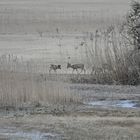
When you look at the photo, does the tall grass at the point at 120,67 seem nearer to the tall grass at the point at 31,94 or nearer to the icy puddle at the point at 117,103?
the icy puddle at the point at 117,103

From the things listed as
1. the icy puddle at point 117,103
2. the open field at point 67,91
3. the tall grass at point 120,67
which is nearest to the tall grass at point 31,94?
the open field at point 67,91

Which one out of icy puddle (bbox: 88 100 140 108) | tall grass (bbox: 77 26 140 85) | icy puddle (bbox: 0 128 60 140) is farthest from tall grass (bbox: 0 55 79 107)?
tall grass (bbox: 77 26 140 85)

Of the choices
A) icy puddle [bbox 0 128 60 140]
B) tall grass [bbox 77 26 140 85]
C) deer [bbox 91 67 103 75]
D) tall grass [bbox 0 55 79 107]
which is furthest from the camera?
deer [bbox 91 67 103 75]

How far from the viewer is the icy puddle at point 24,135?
11070 mm

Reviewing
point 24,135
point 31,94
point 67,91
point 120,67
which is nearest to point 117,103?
point 67,91

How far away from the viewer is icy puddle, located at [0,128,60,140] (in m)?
11.1

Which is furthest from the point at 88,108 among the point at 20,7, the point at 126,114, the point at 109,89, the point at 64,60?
the point at 20,7

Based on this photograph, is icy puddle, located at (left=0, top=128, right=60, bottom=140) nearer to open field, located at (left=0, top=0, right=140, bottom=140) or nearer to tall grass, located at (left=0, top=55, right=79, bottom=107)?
open field, located at (left=0, top=0, right=140, bottom=140)

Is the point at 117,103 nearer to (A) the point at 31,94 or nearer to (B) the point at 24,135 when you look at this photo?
(A) the point at 31,94

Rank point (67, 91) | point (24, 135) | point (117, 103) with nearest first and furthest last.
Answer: point (24, 135), point (67, 91), point (117, 103)

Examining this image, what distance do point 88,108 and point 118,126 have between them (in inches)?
82.5

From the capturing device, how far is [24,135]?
11.3m

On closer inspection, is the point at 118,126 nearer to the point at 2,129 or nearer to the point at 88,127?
the point at 88,127

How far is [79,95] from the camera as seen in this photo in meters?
15.4
